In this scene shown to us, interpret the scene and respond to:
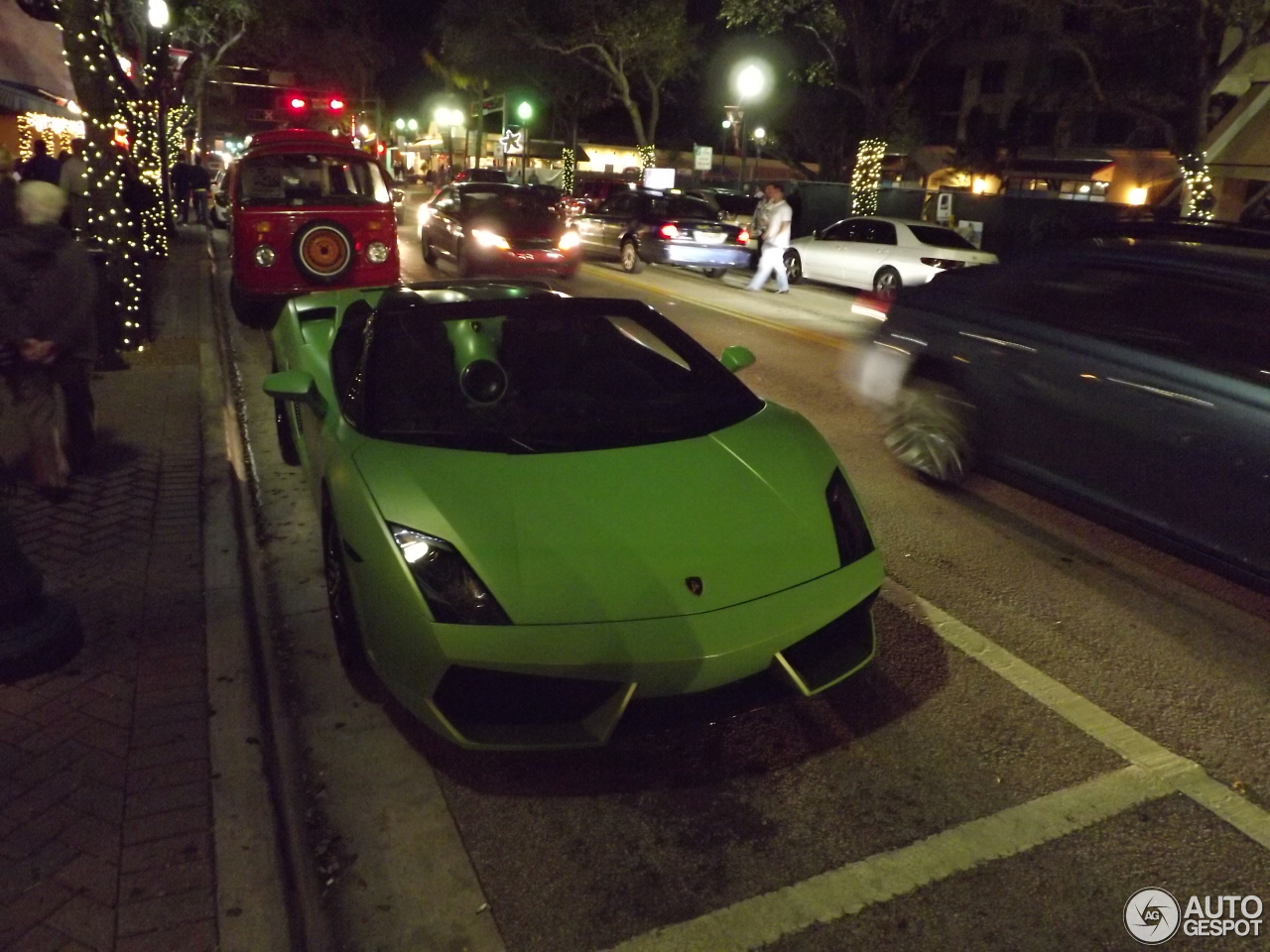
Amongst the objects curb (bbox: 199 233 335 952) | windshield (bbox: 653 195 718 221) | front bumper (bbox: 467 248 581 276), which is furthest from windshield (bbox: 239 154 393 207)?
windshield (bbox: 653 195 718 221)

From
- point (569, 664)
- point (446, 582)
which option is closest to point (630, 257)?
point (446, 582)

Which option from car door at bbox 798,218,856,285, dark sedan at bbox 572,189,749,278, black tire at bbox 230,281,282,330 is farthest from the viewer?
dark sedan at bbox 572,189,749,278

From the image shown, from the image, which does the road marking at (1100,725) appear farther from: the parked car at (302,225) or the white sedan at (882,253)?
the white sedan at (882,253)

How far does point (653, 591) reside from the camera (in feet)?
9.98

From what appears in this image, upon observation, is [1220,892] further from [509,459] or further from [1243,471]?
[509,459]

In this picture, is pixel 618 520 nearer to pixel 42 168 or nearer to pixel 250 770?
pixel 250 770

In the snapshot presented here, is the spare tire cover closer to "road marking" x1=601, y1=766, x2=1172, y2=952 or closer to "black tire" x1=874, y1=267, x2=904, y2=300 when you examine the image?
"black tire" x1=874, y1=267, x2=904, y2=300

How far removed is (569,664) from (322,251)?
935 centimetres

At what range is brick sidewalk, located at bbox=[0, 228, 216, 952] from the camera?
101 inches

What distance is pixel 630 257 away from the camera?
1967 cm

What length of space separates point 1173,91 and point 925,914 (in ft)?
99.6

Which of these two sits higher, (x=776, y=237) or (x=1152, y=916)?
(x=776, y=237)

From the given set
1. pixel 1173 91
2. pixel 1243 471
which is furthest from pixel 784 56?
pixel 1243 471

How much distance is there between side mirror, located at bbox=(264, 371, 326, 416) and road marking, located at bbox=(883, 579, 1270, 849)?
9.58 ft
